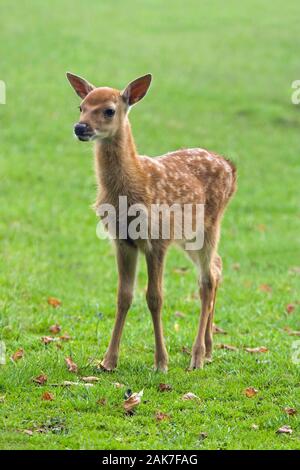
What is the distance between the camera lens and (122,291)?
810 cm

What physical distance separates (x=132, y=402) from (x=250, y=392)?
3.51 feet

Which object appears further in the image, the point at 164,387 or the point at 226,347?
the point at 226,347

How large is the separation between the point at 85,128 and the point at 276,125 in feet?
56.6

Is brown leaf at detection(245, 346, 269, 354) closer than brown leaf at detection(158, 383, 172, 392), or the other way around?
brown leaf at detection(158, 383, 172, 392)

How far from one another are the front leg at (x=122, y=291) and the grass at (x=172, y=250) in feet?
0.46

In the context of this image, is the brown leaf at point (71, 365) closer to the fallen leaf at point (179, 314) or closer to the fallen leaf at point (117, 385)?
the fallen leaf at point (117, 385)

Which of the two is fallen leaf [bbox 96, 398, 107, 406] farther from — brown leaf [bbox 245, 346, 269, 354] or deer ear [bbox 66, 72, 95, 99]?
deer ear [bbox 66, 72, 95, 99]

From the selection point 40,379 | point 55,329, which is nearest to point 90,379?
point 40,379

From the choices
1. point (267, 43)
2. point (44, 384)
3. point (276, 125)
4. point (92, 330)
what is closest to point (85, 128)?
point (44, 384)

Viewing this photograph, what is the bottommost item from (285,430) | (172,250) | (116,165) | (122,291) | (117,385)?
(285,430)

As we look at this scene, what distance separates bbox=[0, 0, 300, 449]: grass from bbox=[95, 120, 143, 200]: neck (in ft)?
5.13

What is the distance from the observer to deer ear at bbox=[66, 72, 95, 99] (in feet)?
26.3

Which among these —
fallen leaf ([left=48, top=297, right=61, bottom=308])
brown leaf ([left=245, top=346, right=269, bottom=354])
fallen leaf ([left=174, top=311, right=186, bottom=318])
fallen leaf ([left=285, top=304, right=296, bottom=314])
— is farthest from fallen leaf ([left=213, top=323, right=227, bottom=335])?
fallen leaf ([left=48, top=297, right=61, bottom=308])

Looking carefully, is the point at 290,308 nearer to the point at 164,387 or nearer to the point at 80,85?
the point at 164,387
